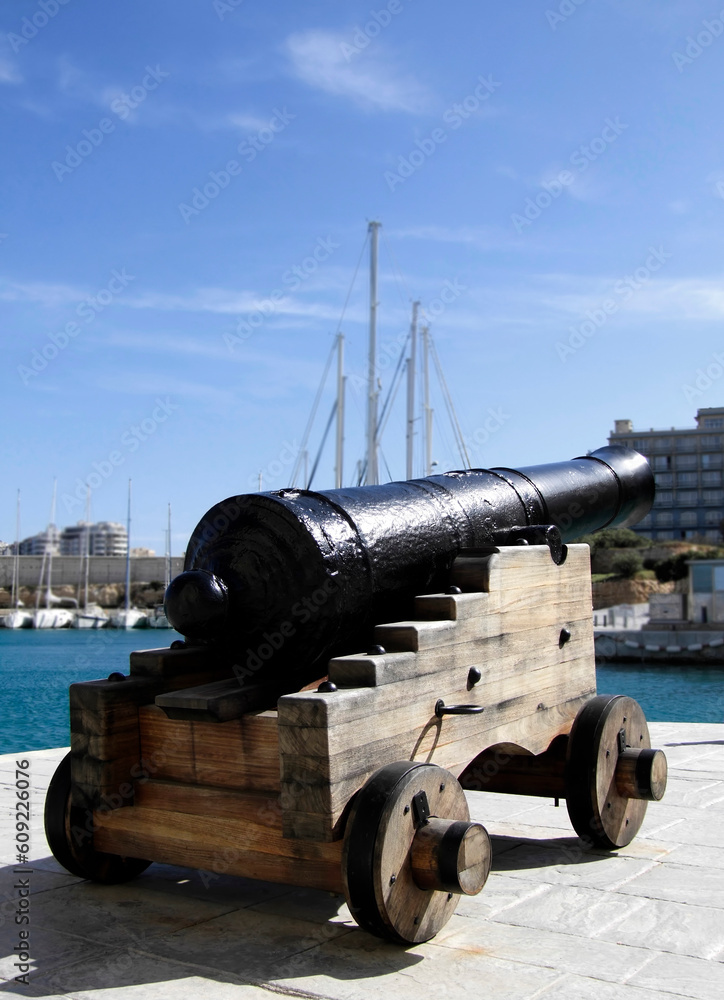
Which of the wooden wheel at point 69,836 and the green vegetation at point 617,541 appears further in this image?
the green vegetation at point 617,541

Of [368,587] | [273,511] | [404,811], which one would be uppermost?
[273,511]

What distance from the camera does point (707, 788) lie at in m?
5.18

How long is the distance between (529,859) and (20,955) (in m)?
1.90

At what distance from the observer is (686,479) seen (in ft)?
261

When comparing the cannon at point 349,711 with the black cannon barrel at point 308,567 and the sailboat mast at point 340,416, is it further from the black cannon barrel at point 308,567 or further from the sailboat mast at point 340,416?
the sailboat mast at point 340,416

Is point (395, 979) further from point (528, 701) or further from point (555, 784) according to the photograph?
point (555, 784)

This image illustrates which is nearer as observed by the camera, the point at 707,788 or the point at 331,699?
the point at 331,699

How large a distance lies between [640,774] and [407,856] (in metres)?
1.47

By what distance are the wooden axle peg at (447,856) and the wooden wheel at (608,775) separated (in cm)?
104

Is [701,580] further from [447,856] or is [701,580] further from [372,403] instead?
[447,856]

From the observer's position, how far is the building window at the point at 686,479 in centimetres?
7919

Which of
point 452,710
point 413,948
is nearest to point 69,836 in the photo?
point 413,948

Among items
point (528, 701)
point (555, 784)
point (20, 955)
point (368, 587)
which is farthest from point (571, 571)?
point (20, 955)

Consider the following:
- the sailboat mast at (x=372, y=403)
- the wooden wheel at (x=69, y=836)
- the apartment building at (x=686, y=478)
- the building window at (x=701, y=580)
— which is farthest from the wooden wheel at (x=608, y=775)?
the apartment building at (x=686, y=478)
